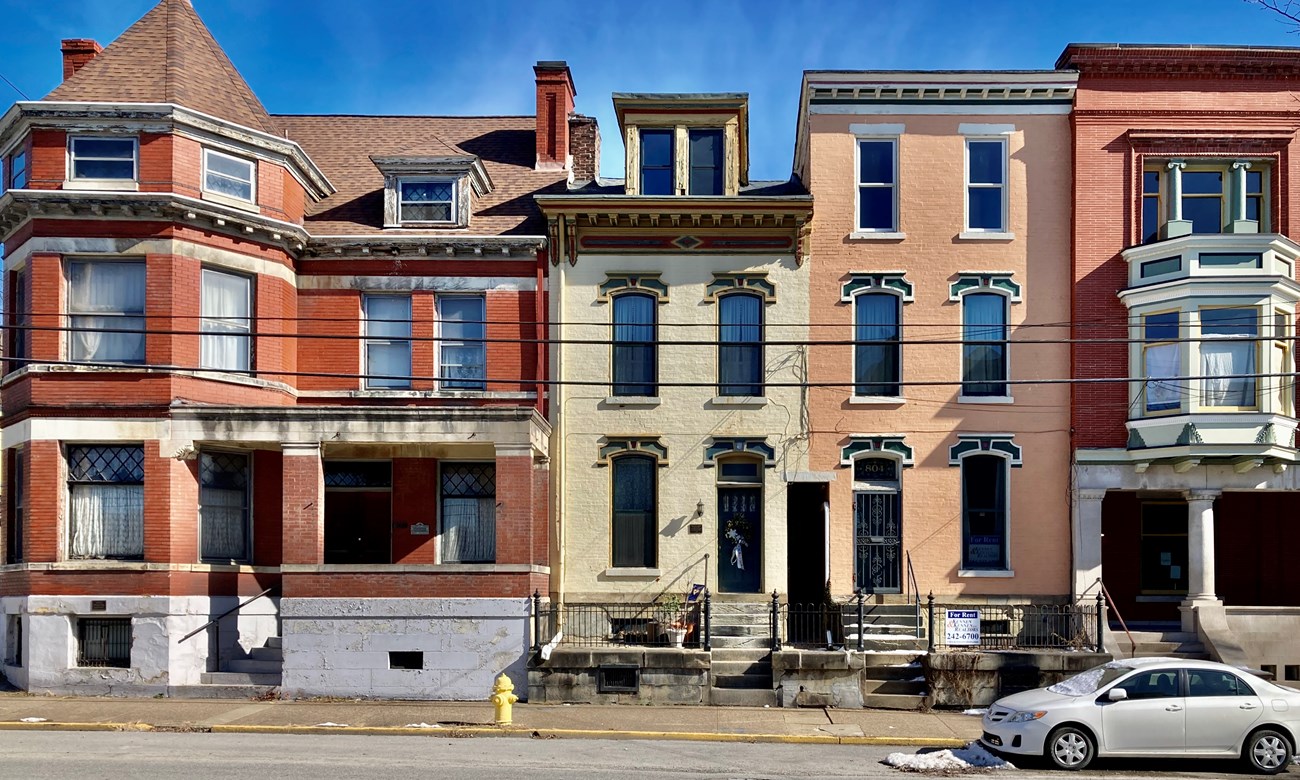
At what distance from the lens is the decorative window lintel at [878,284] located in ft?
79.3

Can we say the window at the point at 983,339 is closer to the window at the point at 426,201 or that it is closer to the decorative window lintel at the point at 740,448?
the decorative window lintel at the point at 740,448

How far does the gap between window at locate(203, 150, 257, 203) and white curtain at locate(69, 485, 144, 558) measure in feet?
18.8

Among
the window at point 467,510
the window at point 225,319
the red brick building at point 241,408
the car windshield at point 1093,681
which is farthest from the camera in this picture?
the window at point 467,510

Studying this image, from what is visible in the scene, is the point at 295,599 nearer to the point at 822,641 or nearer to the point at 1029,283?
the point at 822,641

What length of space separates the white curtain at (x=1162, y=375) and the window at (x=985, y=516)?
10.2ft

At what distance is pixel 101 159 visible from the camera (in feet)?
71.7

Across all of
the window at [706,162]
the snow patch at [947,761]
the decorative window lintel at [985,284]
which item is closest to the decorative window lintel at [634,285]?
the window at [706,162]

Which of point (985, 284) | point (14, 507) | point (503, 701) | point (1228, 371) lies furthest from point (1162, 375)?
point (14, 507)

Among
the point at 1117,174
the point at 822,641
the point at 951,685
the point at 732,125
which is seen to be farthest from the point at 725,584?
the point at 1117,174

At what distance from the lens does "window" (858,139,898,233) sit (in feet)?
80.7

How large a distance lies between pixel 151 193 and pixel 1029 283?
1683 cm

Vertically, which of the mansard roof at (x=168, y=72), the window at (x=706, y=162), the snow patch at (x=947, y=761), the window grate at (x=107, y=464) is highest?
the mansard roof at (x=168, y=72)

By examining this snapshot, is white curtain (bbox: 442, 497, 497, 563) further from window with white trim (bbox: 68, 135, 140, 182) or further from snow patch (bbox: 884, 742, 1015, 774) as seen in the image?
snow patch (bbox: 884, 742, 1015, 774)

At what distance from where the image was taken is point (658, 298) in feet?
79.6
